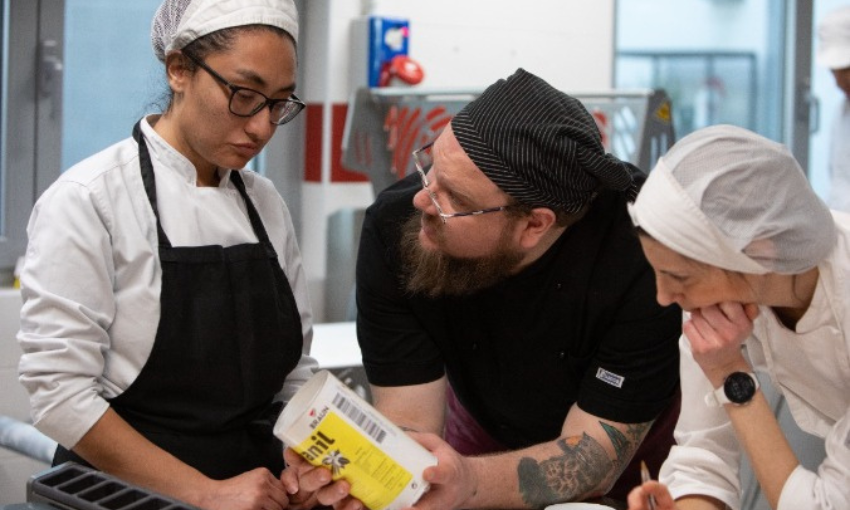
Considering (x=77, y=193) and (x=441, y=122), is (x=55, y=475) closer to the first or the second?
(x=77, y=193)

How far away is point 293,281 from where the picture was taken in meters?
2.04

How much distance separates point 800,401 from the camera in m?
1.77

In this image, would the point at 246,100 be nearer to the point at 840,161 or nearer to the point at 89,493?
the point at 89,493

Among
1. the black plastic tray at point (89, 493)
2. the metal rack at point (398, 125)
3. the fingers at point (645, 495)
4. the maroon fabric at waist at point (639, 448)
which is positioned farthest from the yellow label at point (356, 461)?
the metal rack at point (398, 125)

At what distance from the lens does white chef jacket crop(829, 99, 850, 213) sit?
3.89 metres

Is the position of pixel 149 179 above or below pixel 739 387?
above

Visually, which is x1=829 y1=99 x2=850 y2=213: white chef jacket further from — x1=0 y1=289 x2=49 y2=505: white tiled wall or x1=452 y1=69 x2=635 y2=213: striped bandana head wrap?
x1=0 y1=289 x2=49 y2=505: white tiled wall

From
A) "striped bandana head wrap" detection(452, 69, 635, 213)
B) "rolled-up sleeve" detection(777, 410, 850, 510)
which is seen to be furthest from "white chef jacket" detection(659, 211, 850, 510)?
"striped bandana head wrap" detection(452, 69, 635, 213)

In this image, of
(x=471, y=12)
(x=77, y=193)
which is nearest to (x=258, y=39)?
(x=77, y=193)

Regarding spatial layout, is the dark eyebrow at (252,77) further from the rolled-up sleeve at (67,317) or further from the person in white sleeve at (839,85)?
the person in white sleeve at (839,85)

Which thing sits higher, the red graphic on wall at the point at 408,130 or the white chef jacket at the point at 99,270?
the red graphic on wall at the point at 408,130

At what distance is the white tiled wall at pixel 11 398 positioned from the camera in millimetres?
3412

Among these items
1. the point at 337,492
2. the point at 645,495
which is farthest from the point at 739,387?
the point at 337,492

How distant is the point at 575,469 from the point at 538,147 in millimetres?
540
